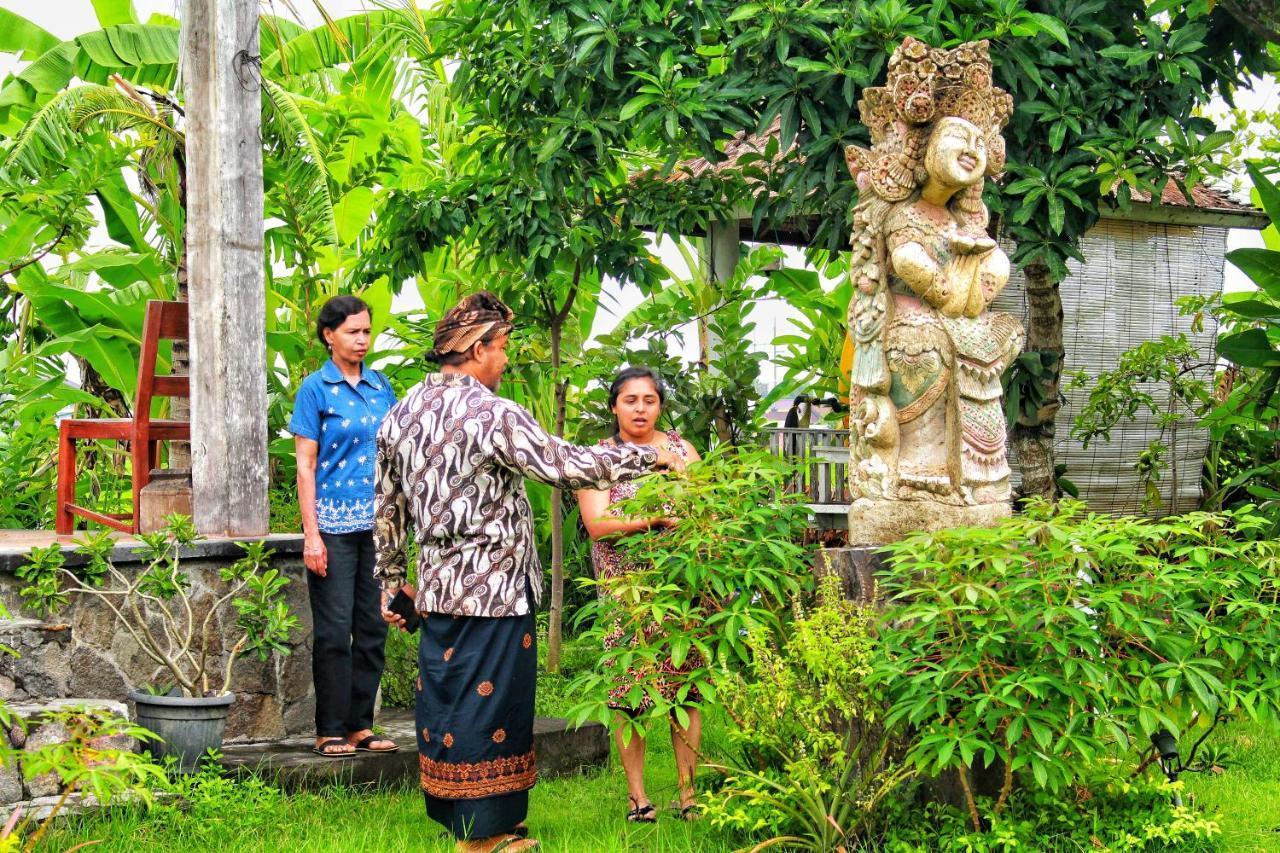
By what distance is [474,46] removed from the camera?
7230 mm

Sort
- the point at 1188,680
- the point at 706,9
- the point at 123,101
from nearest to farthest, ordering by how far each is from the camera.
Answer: the point at 1188,680 < the point at 706,9 < the point at 123,101

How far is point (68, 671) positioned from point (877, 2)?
4492 millimetres

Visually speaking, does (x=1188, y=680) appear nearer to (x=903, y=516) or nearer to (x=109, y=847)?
(x=903, y=516)

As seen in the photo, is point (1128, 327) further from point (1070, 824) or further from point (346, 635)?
point (346, 635)

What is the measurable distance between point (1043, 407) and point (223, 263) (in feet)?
13.9

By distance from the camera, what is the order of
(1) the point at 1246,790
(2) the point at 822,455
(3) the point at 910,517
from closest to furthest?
(3) the point at 910,517 < (1) the point at 1246,790 < (2) the point at 822,455

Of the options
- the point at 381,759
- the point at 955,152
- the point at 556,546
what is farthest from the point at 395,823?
the point at 955,152

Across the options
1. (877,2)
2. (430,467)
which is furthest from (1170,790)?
(877,2)

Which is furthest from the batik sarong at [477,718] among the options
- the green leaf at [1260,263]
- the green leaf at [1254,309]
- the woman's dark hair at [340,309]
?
the green leaf at [1260,263]

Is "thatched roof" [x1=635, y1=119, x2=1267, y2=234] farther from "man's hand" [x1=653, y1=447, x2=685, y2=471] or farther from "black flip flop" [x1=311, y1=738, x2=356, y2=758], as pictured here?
"black flip flop" [x1=311, y1=738, x2=356, y2=758]

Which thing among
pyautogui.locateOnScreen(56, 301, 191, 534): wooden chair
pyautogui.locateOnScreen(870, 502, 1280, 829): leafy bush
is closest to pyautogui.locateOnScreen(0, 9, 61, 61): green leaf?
pyautogui.locateOnScreen(56, 301, 191, 534): wooden chair

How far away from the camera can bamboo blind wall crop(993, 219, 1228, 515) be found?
1027 cm

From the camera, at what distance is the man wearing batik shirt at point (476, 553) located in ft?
15.4

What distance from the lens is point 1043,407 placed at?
732 cm
